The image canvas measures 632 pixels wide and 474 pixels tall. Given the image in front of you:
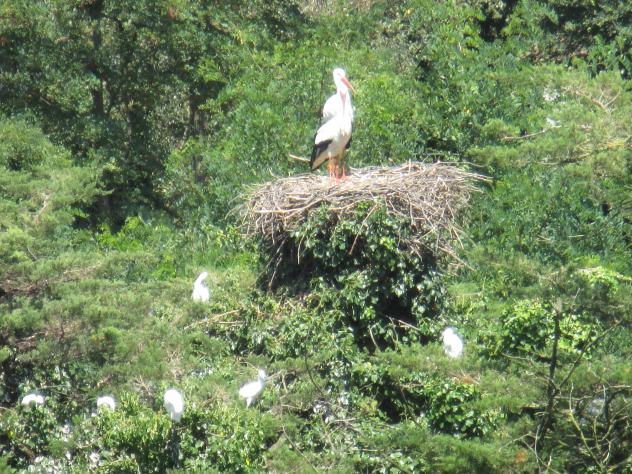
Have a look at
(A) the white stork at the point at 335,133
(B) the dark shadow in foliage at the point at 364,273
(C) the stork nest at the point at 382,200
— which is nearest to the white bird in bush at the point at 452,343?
(B) the dark shadow in foliage at the point at 364,273

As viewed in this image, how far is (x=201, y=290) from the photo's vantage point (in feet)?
41.9

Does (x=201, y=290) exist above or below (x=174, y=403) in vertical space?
below

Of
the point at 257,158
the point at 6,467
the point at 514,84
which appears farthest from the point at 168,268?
the point at 6,467

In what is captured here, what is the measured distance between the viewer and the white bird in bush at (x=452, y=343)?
1124 cm

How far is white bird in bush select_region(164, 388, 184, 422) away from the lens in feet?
34.0

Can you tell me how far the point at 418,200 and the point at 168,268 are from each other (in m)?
4.09

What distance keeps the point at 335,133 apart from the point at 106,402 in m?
4.19

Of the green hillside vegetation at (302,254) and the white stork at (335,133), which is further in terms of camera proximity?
the white stork at (335,133)

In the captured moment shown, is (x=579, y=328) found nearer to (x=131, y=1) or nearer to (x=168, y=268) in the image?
(x=168, y=268)

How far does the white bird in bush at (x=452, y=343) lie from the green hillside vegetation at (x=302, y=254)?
0.15 metres

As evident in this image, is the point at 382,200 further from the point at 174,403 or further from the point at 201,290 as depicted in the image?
the point at 174,403

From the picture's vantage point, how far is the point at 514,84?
15617 mm

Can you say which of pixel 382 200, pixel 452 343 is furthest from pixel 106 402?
pixel 382 200

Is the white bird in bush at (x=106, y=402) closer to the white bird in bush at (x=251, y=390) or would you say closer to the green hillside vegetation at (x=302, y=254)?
the green hillside vegetation at (x=302, y=254)
